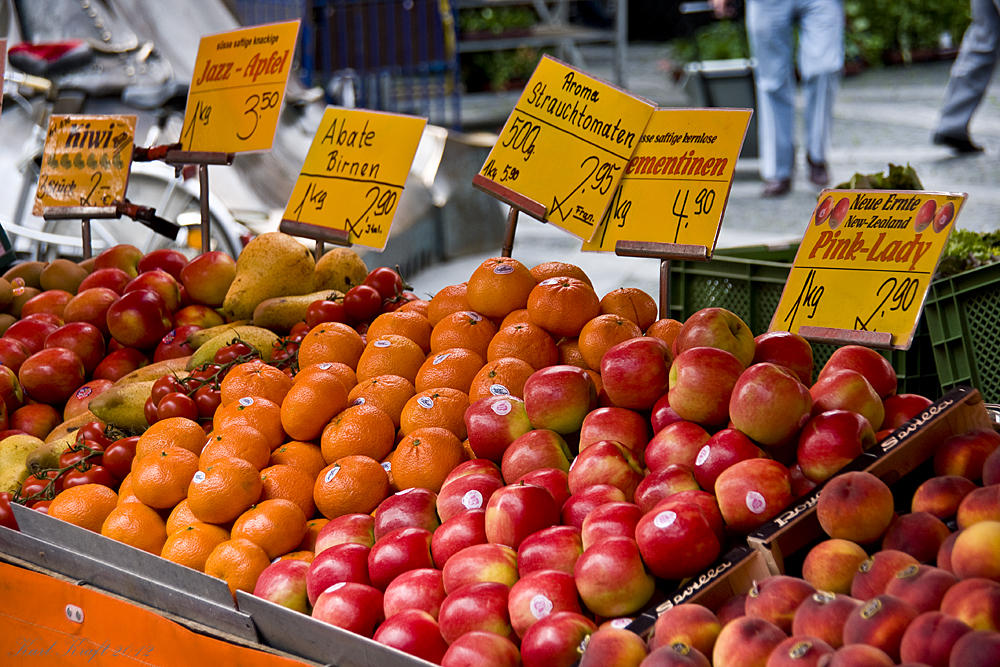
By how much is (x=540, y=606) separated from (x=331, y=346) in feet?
3.15

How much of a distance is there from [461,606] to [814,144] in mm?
6005

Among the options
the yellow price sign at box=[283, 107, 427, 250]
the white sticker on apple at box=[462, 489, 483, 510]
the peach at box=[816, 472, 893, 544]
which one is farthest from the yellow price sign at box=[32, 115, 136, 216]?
the peach at box=[816, 472, 893, 544]

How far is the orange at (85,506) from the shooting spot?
1.64 m

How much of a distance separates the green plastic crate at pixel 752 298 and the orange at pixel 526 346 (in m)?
0.78

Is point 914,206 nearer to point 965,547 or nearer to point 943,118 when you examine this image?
point 965,547

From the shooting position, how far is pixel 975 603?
824 millimetres

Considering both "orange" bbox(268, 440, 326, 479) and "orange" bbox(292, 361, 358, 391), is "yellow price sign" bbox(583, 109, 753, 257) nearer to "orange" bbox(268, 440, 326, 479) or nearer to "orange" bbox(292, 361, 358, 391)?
"orange" bbox(292, 361, 358, 391)

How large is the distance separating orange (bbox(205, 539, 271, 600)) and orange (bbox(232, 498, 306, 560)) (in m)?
0.02

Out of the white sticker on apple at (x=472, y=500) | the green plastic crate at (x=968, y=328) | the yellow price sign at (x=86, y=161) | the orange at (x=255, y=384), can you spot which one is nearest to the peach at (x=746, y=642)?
the white sticker on apple at (x=472, y=500)

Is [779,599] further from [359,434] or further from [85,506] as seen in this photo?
[85,506]

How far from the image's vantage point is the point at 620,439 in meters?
1.38

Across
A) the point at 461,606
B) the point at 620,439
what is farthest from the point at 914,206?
the point at 461,606

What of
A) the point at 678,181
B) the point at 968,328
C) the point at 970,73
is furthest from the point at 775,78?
the point at 678,181

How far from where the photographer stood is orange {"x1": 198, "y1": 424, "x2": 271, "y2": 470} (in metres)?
1.60
